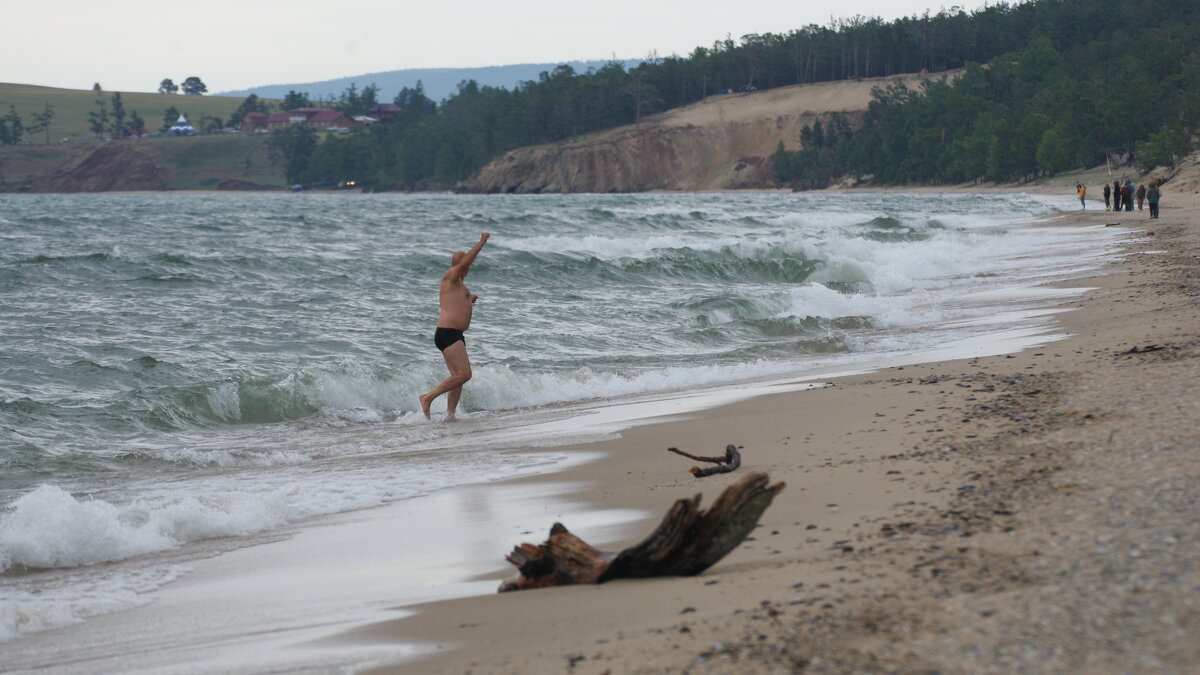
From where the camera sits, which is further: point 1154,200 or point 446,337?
point 1154,200

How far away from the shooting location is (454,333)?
11.1 m

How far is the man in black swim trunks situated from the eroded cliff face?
136059 mm

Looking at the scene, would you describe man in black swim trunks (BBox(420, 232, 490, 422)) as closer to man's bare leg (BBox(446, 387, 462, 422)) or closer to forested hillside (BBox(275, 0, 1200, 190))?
man's bare leg (BBox(446, 387, 462, 422))

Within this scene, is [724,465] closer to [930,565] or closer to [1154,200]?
[930,565]

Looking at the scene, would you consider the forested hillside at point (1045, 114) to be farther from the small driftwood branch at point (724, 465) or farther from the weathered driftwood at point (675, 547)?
the weathered driftwood at point (675, 547)

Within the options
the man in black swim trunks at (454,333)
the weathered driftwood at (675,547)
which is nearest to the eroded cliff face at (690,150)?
the man in black swim trunks at (454,333)

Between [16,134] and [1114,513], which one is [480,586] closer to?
[1114,513]

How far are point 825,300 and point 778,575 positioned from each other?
14.8 meters

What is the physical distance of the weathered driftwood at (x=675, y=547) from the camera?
4.04 metres

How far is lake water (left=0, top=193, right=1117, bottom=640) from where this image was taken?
6.48 meters

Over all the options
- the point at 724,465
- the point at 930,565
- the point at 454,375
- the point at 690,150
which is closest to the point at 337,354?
the point at 454,375

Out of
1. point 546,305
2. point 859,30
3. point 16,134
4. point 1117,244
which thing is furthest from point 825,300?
point 16,134

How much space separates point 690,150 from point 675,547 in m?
150

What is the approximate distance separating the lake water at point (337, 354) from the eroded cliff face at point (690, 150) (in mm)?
119748
